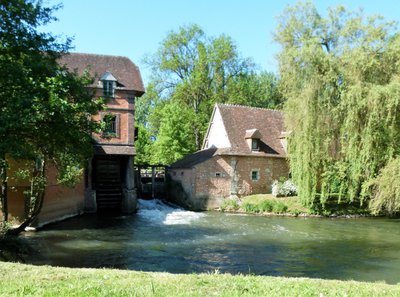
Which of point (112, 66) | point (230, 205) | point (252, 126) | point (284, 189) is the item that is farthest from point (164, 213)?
point (252, 126)

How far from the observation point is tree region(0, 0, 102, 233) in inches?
405

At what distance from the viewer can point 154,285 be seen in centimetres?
639

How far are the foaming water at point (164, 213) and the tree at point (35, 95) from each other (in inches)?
442

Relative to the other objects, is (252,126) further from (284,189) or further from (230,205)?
(230,205)

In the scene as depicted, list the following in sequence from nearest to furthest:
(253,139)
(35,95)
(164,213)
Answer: (35,95) < (164,213) < (253,139)

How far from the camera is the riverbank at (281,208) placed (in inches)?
1021

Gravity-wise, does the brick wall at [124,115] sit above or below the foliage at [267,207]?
above

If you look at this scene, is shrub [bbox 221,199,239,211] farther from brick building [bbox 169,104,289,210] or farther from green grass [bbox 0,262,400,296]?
green grass [bbox 0,262,400,296]

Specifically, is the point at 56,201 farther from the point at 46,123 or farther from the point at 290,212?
the point at 290,212

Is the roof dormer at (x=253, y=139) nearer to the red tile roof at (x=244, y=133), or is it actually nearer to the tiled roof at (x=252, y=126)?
the red tile roof at (x=244, y=133)

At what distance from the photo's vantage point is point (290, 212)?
2612cm

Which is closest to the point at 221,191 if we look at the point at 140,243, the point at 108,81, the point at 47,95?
the point at 108,81

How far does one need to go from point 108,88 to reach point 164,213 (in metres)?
8.60

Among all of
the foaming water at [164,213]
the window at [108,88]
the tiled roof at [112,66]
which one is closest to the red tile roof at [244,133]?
the foaming water at [164,213]
